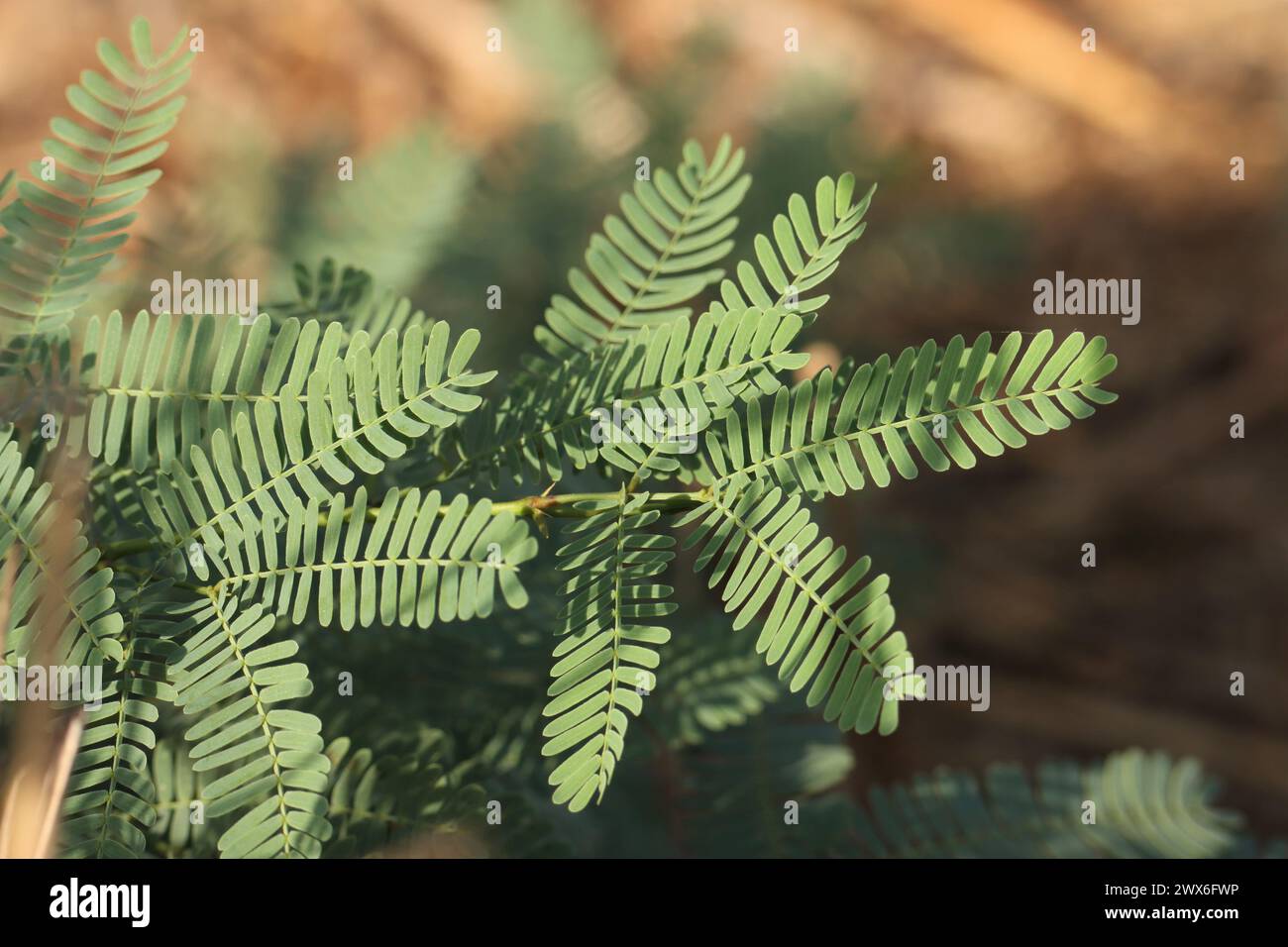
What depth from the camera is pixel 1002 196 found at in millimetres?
1502

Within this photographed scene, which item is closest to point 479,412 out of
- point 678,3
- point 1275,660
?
point 1275,660

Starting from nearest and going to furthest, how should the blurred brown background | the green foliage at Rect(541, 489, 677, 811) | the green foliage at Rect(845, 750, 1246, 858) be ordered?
the green foliage at Rect(541, 489, 677, 811) < the green foliage at Rect(845, 750, 1246, 858) < the blurred brown background

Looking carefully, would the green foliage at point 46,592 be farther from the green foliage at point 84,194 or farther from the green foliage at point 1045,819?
the green foliage at point 1045,819

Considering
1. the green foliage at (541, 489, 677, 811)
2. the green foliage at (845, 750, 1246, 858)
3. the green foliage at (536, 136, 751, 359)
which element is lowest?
the green foliage at (845, 750, 1246, 858)

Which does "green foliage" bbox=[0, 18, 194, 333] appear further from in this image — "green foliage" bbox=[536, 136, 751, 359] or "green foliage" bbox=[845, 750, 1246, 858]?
"green foliage" bbox=[845, 750, 1246, 858]

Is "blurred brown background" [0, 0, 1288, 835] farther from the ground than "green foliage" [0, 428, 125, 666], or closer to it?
farther from the ground

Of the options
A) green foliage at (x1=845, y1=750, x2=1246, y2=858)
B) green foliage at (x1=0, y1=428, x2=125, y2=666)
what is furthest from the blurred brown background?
green foliage at (x1=0, y1=428, x2=125, y2=666)

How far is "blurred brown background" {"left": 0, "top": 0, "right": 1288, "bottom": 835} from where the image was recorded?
40.4 inches

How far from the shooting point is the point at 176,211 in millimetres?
657

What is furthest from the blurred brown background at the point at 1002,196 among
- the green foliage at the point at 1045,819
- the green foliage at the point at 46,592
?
the green foliage at the point at 46,592

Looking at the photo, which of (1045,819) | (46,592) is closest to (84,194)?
(46,592)

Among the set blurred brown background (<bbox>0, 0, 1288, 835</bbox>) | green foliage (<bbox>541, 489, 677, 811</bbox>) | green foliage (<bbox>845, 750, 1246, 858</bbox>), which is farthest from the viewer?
blurred brown background (<bbox>0, 0, 1288, 835</bbox>)

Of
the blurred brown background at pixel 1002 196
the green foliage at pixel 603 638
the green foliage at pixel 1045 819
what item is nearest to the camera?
the green foliage at pixel 603 638

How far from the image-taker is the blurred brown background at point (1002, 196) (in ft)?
3.37
